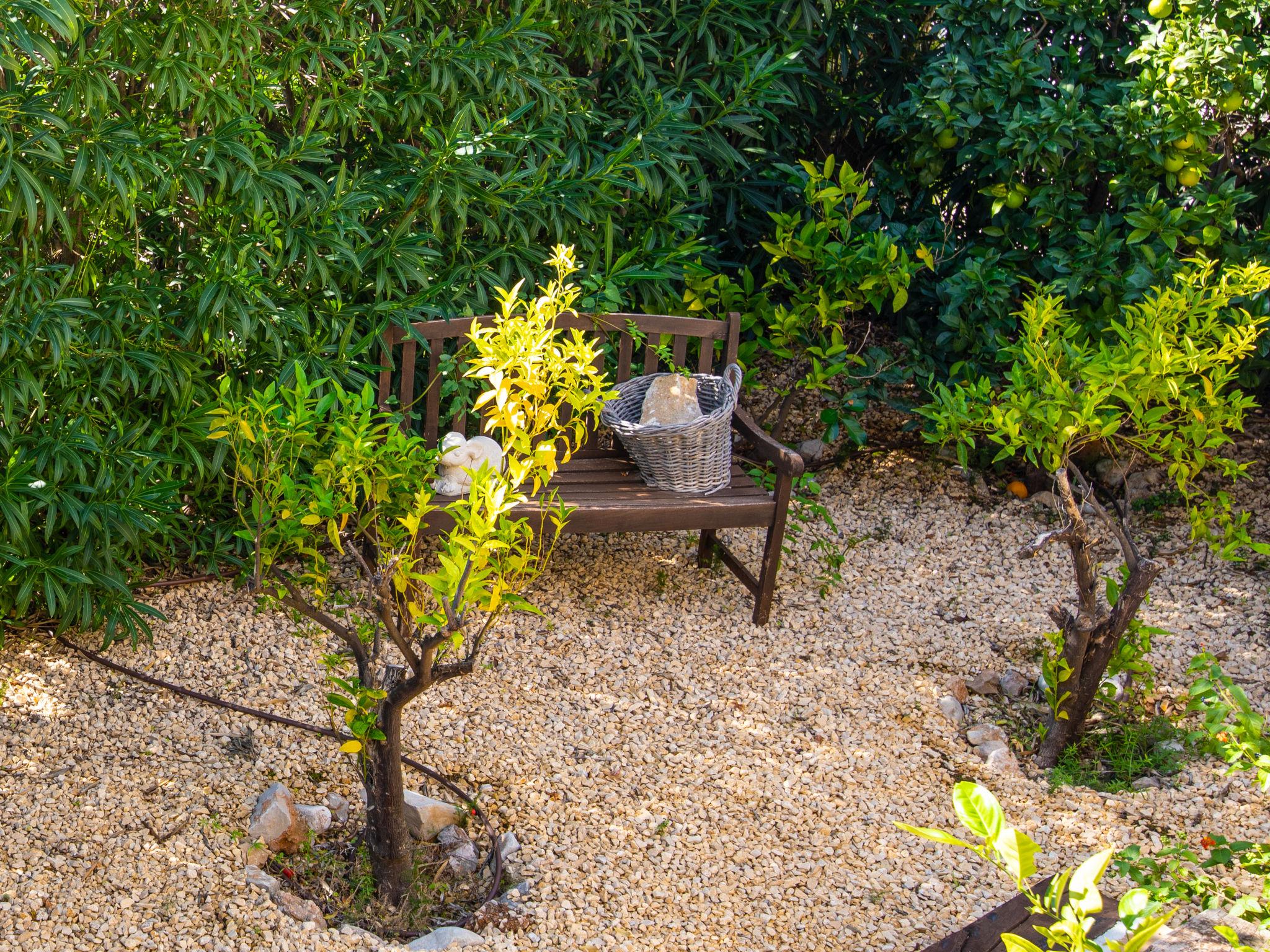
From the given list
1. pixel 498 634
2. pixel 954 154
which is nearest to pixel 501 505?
pixel 498 634

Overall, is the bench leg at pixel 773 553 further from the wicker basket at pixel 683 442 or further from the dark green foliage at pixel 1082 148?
the dark green foliage at pixel 1082 148

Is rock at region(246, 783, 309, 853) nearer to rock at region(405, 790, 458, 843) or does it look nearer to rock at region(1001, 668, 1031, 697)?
rock at region(405, 790, 458, 843)

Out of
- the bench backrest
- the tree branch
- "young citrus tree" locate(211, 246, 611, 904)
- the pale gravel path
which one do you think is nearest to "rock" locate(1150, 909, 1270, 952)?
the pale gravel path

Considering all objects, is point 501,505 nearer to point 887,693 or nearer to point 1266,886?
point 1266,886

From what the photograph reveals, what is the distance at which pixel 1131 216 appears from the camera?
14.2 ft

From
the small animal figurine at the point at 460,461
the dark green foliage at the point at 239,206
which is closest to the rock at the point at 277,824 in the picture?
the dark green foliage at the point at 239,206

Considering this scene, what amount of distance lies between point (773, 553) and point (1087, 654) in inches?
40.2

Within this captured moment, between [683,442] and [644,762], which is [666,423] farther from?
[644,762]

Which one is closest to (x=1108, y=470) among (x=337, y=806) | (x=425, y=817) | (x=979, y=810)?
(x=425, y=817)

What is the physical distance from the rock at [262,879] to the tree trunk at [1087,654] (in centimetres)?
202

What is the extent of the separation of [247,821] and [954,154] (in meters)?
3.81

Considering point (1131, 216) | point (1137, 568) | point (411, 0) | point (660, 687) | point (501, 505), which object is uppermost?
point (411, 0)

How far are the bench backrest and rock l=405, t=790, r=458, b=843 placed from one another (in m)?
1.26

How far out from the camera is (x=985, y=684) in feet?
11.9
